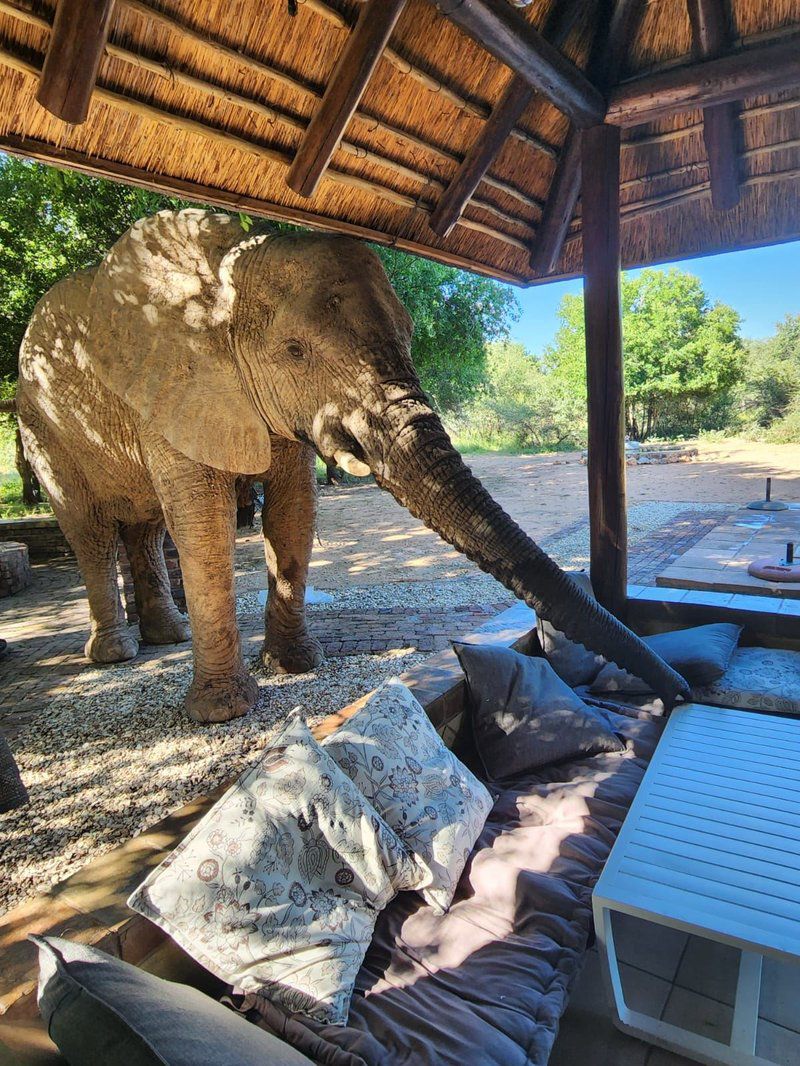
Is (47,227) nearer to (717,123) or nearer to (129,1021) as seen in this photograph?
(717,123)

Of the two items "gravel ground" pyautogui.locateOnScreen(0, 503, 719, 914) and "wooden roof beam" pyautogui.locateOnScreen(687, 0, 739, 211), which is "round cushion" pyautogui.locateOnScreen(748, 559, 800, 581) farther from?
"gravel ground" pyautogui.locateOnScreen(0, 503, 719, 914)

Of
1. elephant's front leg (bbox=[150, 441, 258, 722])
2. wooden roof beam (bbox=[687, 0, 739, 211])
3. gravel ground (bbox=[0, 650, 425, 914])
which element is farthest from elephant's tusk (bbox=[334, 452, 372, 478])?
wooden roof beam (bbox=[687, 0, 739, 211])

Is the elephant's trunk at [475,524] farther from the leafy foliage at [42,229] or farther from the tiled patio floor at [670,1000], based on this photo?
the leafy foliage at [42,229]

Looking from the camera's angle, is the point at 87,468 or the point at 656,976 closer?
the point at 656,976

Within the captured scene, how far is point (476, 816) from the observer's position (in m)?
2.03

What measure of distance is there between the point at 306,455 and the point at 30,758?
212cm

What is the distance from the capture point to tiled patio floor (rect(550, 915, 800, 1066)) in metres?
1.63

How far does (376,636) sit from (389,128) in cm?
320

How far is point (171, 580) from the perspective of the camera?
5660 mm

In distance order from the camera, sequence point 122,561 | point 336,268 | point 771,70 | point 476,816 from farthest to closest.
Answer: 1. point 122,561
2. point 771,70
3. point 336,268
4. point 476,816

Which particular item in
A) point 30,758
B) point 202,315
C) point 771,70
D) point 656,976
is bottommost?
point 656,976

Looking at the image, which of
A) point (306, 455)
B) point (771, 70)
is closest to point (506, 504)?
point (306, 455)

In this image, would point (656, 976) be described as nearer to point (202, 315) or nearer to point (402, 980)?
point (402, 980)

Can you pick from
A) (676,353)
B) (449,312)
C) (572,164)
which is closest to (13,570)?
(572,164)
